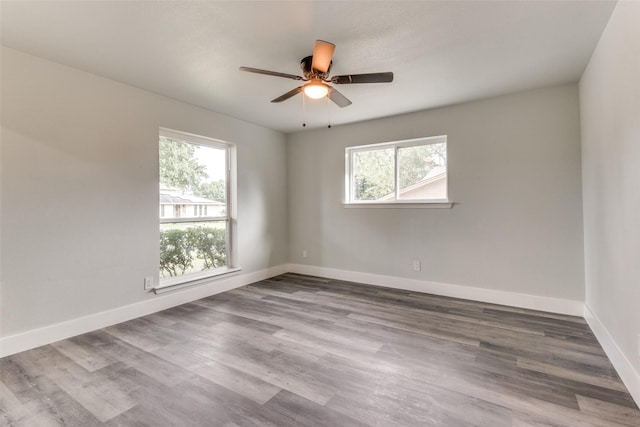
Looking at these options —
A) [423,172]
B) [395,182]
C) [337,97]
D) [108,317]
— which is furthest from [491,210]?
[108,317]

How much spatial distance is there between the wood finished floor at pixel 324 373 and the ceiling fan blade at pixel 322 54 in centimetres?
212

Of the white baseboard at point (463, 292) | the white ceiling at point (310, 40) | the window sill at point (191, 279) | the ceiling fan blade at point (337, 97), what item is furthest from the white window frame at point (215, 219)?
the ceiling fan blade at point (337, 97)

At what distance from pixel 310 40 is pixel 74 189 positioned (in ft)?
7.87

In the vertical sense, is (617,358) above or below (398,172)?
below

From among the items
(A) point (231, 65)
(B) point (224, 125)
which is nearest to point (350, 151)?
(B) point (224, 125)

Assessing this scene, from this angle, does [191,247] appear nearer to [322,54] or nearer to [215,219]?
[215,219]

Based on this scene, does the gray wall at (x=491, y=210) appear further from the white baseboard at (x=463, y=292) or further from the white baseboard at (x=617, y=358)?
the white baseboard at (x=617, y=358)

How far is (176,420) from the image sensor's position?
1.51 meters

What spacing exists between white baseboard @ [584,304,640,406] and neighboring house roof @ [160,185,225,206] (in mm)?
4056

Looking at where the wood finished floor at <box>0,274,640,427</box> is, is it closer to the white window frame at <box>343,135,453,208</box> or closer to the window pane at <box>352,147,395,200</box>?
the white window frame at <box>343,135,453,208</box>

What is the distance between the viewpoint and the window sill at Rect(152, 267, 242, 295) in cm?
320

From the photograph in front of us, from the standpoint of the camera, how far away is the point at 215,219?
3.88 meters

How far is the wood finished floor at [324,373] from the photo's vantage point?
155 centimetres

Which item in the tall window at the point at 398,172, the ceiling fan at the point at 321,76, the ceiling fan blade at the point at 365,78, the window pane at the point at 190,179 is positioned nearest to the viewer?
the ceiling fan at the point at 321,76
